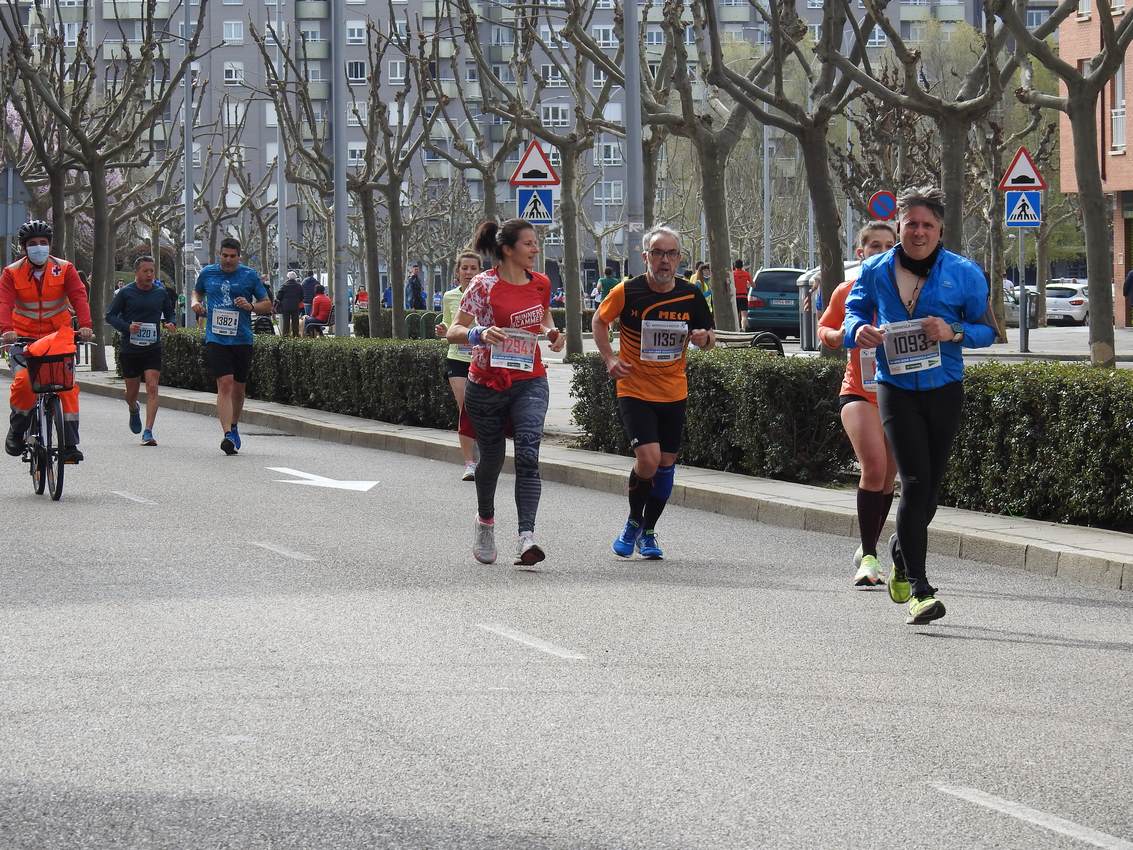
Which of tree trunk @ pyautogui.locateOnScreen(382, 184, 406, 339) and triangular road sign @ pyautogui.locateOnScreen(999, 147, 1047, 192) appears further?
tree trunk @ pyautogui.locateOnScreen(382, 184, 406, 339)

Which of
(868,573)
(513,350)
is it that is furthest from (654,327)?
(868,573)

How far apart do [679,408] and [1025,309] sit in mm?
25489

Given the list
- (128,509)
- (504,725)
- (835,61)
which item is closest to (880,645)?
(504,725)

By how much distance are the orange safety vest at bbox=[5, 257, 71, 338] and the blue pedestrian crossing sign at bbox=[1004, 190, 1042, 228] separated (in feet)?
63.1

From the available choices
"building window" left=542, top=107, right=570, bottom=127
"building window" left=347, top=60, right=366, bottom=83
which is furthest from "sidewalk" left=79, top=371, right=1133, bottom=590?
"building window" left=542, top=107, right=570, bottom=127

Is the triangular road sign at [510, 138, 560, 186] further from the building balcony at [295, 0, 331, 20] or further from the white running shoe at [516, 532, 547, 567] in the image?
the building balcony at [295, 0, 331, 20]

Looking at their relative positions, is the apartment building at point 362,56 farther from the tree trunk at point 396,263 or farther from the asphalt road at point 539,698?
the asphalt road at point 539,698

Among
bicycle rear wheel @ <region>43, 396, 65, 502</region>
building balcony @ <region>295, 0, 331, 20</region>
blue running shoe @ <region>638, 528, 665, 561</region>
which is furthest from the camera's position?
building balcony @ <region>295, 0, 331, 20</region>

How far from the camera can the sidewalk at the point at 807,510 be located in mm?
10055

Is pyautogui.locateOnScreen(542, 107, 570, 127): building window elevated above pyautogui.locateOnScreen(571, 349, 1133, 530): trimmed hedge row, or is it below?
above

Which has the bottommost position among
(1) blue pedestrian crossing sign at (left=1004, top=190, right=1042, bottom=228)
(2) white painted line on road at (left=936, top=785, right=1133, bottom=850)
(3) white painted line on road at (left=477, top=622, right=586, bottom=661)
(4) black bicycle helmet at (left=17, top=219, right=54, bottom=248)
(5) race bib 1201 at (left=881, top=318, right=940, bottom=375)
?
(2) white painted line on road at (left=936, top=785, right=1133, bottom=850)

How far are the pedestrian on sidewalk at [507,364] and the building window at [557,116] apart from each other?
4243 inches

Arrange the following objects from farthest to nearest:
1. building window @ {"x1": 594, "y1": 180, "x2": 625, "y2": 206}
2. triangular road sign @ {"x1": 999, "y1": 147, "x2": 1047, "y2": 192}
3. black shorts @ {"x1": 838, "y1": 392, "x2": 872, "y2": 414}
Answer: building window @ {"x1": 594, "y1": 180, "x2": 625, "y2": 206}
triangular road sign @ {"x1": 999, "y1": 147, "x2": 1047, "y2": 192}
black shorts @ {"x1": 838, "y1": 392, "x2": 872, "y2": 414}

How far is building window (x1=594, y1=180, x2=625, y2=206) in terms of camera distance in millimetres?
121688
